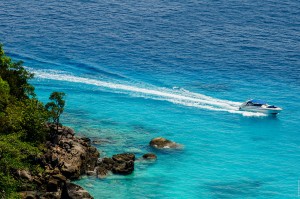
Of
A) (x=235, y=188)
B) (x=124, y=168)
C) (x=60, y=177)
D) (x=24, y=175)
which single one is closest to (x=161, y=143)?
(x=124, y=168)

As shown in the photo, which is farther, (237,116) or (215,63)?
(215,63)

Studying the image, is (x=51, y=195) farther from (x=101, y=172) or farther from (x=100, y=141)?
(x=100, y=141)

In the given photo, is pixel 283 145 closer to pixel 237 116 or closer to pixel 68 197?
pixel 237 116

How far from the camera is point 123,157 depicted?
90.3 metres

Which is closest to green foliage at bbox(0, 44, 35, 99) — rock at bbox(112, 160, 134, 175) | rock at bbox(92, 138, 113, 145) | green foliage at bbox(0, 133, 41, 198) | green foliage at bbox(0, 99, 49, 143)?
green foliage at bbox(0, 99, 49, 143)

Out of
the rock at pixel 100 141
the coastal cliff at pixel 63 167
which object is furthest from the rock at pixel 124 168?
the rock at pixel 100 141

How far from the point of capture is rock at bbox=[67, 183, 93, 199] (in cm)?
7488

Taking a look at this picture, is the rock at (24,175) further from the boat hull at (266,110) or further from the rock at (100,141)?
the boat hull at (266,110)

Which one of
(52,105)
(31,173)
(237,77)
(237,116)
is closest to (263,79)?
(237,77)

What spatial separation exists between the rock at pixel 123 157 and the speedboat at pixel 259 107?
32447 millimetres

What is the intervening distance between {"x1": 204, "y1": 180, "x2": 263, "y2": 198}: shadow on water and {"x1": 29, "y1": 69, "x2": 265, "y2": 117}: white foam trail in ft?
92.0

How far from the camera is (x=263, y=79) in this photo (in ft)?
429

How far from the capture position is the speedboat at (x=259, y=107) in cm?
11588

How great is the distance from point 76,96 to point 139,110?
40.8 ft
